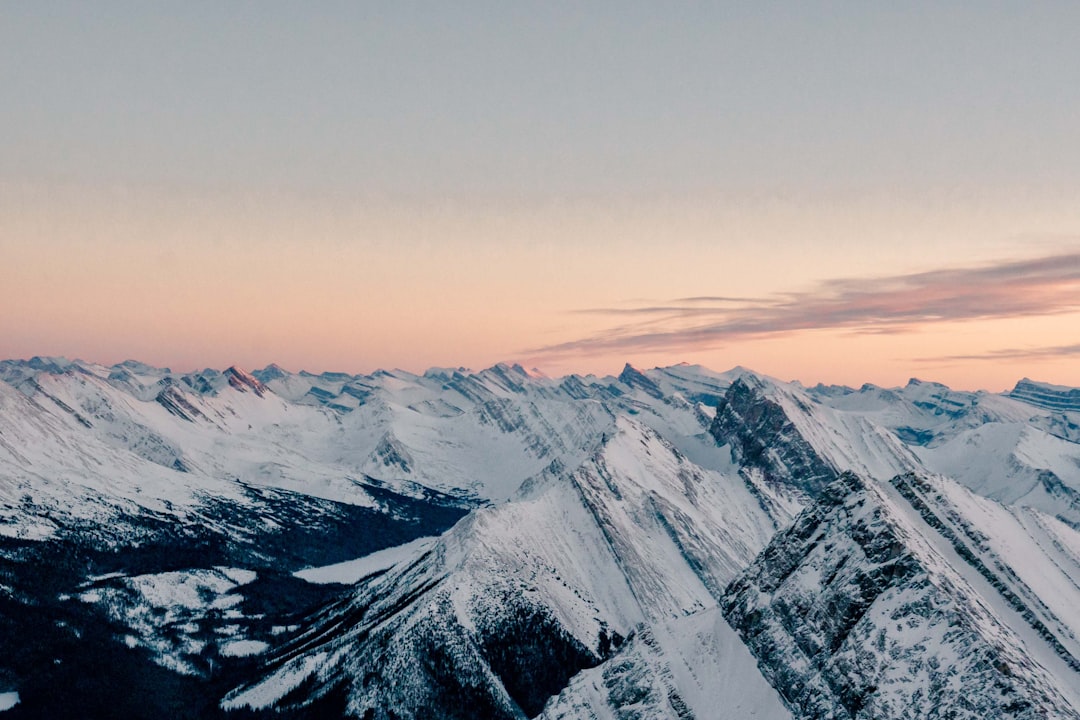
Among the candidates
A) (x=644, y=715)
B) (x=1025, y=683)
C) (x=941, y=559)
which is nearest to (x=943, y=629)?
(x=1025, y=683)

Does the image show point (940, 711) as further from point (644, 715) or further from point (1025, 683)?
point (644, 715)

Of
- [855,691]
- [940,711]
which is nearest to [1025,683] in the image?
[940,711]

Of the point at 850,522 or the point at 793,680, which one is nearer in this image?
the point at 793,680

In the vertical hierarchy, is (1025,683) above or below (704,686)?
above

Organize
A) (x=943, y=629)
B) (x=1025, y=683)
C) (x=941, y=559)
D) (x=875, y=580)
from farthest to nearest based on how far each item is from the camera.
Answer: (x=941, y=559), (x=875, y=580), (x=943, y=629), (x=1025, y=683)

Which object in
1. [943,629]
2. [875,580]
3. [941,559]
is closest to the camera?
[943,629]

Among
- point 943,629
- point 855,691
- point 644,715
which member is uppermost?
point 943,629
